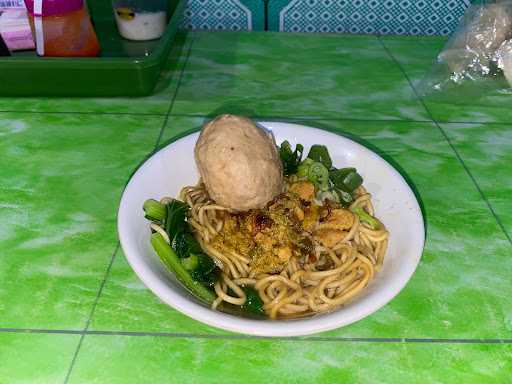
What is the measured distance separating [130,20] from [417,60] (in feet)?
5.37

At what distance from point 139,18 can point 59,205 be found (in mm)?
1413

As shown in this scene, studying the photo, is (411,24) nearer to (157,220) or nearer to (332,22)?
(332,22)

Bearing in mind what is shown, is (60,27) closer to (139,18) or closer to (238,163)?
(139,18)

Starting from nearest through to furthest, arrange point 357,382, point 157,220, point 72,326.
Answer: point 357,382 → point 72,326 → point 157,220

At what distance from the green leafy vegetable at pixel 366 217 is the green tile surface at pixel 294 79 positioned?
2.49ft

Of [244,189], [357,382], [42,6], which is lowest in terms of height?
[357,382]

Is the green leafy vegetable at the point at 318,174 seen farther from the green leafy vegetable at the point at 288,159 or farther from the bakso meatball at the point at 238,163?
the bakso meatball at the point at 238,163

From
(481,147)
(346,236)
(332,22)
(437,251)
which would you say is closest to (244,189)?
(346,236)

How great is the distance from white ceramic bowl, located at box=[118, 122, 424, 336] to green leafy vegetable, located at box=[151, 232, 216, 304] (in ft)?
0.07

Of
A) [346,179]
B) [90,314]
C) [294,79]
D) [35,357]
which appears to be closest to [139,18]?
[294,79]

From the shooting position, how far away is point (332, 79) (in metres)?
2.60

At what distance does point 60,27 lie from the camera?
2352 mm

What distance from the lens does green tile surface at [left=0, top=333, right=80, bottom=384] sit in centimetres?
113

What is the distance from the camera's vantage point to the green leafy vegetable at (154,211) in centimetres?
148
